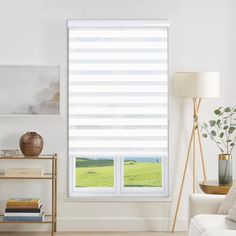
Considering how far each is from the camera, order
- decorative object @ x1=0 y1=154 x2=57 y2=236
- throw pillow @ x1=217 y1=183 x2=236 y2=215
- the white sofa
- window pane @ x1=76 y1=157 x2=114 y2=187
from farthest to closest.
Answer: window pane @ x1=76 y1=157 x2=114 y2=187, decorative object @ x1=0 y1=154 x2=57 y2=236, throw pillow @ x1=217 y1=183 x2=236 y2=215, the white sofa

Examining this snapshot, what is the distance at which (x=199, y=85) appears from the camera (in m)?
6.46

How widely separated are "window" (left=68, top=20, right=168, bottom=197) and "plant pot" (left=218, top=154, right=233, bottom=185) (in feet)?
2.77

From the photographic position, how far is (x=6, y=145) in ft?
22.5

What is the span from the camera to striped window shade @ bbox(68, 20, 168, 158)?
686 centimetres

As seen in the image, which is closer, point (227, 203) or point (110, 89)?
point (227, 203)

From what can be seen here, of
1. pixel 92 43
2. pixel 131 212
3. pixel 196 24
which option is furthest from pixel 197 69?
pixel 131 212

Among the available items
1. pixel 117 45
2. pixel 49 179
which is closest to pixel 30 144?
pixel 49 179

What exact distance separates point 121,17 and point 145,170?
1746 millimetres

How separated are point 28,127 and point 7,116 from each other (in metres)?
0.26

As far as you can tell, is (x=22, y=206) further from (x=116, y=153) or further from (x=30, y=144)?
(x=116, y=153)

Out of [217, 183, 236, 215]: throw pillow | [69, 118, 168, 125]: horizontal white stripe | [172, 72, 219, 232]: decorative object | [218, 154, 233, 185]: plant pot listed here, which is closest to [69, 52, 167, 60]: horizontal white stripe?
[172, 72, 219, 232]: decorative object

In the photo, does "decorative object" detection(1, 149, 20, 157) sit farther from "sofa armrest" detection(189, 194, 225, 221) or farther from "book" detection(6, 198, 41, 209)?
"sofa armrest" detection(189, 194, 225, 221)

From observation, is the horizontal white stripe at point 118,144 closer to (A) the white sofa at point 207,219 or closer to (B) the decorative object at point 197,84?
(B) the decorative object at point 197,84

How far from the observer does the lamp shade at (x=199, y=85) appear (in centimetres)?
646
